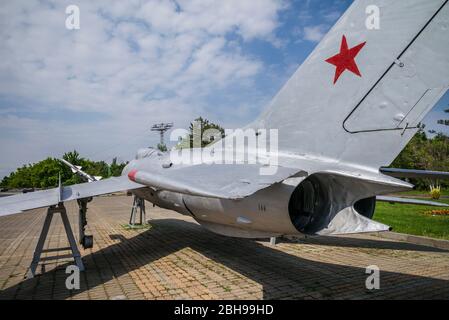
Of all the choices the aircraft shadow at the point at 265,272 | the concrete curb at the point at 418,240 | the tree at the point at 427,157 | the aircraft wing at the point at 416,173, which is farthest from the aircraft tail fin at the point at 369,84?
the tree at the point at 427,157

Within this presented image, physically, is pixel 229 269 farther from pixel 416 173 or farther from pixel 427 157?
pixel 427 157

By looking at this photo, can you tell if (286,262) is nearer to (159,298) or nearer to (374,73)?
(159,298)

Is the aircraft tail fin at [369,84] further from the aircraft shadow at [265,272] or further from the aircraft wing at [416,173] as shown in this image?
the aircraft shadow at [265,272]

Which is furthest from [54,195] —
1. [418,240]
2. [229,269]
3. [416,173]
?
[418,240]

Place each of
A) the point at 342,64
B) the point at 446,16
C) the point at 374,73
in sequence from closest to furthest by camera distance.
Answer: the point at 446,16
the point at 374,73
the point at 342,64

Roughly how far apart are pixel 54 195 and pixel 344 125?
5.88 metres

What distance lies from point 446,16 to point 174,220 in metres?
12.4

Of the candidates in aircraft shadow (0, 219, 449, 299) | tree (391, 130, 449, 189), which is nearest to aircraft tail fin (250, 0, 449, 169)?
aircraft shadow (0, 219, 449, 299)

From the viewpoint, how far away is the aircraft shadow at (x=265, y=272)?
16.9ft

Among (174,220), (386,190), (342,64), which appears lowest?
(174,220)

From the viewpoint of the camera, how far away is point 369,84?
4.14 m
